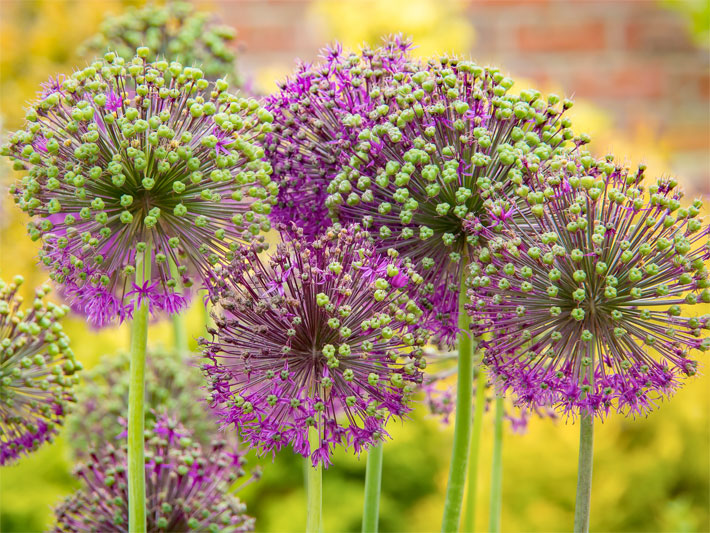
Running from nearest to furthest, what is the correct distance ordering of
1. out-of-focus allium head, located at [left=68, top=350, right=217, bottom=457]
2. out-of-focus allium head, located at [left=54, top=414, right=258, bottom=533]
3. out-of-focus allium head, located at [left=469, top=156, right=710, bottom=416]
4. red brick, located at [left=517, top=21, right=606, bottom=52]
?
1. out-of-focus allium head, located at [left=469, top=156, right=710, bottom=416]
2. out-of-focus allium head, located at [left=54, top=414, right=258, bottom=533]
3. out-of-focus allium head, located at [left=68, top=350, right=217, bottom=457]
4. red brick, located at [left=517, top=21, right=606, bottom=52]

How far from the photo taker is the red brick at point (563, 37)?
5.88 m

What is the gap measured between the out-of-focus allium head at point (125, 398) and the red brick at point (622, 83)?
4.75 m

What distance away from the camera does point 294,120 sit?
3.57 feet

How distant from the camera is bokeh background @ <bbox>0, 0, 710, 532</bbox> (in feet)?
10.6

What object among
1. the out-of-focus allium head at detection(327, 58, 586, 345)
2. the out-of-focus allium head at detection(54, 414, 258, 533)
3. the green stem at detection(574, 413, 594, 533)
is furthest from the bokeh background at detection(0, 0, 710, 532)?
the green stem at detection(574, 413, 594, 533)

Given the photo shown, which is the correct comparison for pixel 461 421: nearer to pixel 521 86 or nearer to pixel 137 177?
pixel 137 177

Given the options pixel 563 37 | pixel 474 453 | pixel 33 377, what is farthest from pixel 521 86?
pixel 33 377

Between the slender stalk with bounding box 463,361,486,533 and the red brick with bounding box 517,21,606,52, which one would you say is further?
the red brick with bounding box 517,21,606,52

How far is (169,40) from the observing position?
82.3 inches

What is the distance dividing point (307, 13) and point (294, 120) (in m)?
5.09

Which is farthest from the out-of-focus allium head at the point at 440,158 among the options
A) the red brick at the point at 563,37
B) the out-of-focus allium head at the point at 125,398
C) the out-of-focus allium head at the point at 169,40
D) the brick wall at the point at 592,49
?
the red brick at the point at 563,37

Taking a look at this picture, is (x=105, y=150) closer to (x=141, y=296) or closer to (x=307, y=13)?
(x=141, y=296)

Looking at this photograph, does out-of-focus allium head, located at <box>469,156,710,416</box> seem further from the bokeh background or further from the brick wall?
the brick wall

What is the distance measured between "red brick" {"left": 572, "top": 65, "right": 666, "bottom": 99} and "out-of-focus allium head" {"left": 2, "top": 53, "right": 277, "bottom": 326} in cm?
527
